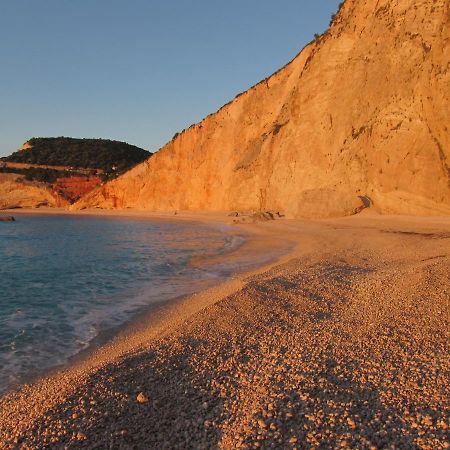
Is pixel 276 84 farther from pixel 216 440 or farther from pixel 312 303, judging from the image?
pixel 216 440

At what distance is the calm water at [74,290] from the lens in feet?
19.0

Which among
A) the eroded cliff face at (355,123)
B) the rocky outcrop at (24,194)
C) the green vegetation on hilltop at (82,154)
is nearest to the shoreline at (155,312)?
the eroded cliff face at (355,123)

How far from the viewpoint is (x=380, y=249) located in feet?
39.6

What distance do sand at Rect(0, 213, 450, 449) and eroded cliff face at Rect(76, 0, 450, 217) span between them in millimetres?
14327

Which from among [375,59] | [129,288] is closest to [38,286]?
[129,288]

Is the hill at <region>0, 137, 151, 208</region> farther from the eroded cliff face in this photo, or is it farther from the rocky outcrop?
the eroded cliff face

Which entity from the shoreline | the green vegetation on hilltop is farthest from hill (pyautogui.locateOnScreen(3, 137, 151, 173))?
the shoreline

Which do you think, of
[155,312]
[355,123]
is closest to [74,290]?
[155,312]

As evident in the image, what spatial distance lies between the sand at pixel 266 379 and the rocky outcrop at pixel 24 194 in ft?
204

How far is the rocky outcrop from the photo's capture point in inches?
→ 2436

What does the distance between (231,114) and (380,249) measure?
100 feet

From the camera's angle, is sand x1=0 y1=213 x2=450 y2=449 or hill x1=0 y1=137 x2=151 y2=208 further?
hill x1=0 y1=137 x2=151 y2=208

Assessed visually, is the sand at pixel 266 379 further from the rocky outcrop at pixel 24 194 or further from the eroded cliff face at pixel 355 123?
the rocky outcrop at pixel 24 194

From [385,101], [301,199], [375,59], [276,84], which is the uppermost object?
[276,84]
